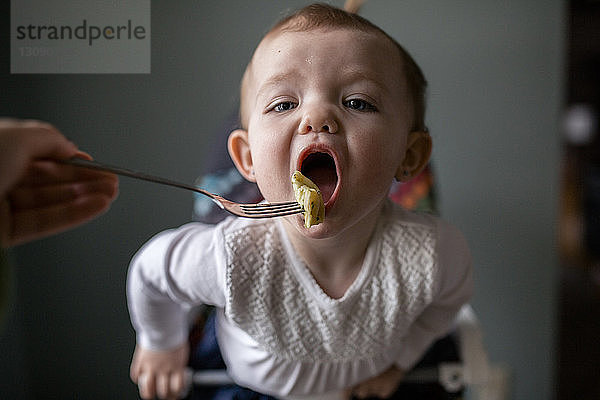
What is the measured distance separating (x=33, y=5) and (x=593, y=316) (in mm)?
1289

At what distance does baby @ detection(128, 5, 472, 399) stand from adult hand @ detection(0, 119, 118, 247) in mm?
92

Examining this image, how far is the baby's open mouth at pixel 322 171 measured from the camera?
428mm

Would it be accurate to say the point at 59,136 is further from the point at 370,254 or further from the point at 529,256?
the point at 529,256

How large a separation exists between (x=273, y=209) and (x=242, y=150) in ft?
0.32

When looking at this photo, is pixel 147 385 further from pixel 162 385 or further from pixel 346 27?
pixel 346 27

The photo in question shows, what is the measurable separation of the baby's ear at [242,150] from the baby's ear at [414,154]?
0.42 ft

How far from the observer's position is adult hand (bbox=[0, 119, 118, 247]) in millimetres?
357

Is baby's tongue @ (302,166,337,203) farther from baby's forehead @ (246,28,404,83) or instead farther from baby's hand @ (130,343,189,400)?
baby's hand @ (130,343,189,400)

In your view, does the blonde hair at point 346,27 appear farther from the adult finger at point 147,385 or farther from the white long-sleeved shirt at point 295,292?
the adult finger at point 147,385

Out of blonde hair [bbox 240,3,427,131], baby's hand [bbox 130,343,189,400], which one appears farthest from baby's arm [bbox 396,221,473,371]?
baby's hand [bbox 130,343,189,400]

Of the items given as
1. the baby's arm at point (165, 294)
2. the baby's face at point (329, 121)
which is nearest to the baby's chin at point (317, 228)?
the baby's face at point (329, 121)

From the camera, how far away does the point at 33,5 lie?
460 mm

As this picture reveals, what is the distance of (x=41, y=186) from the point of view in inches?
15.7

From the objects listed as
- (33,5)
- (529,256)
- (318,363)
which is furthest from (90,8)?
(529,256)
